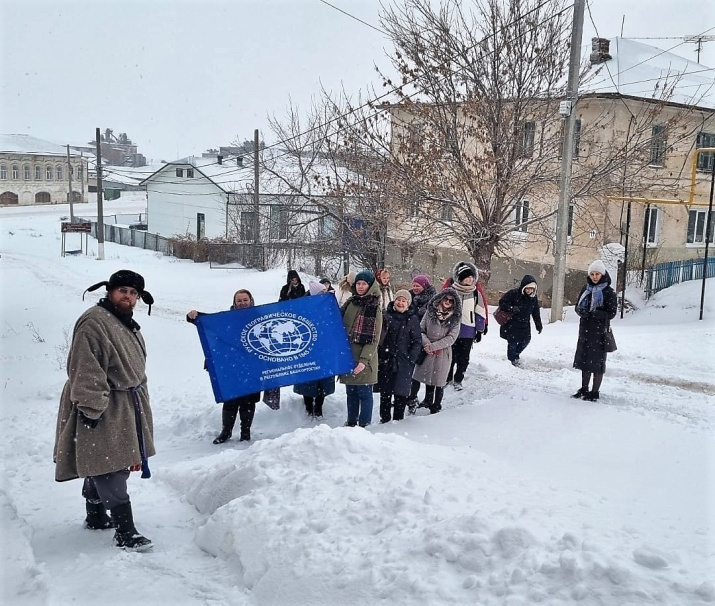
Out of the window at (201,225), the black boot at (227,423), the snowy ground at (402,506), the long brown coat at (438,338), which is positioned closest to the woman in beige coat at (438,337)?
the long brown coat at (438,338)

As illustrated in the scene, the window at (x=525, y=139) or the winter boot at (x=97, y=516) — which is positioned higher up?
the window at (x=525, y=139)

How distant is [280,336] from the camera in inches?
281

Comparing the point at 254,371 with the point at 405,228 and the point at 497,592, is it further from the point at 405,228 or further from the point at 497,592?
the point at 405,228

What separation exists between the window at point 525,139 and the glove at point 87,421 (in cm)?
1239

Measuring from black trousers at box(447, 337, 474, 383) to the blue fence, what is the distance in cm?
1063

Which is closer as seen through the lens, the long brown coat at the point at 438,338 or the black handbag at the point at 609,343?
the black handbag at the point at 609,343

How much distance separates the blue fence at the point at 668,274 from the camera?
17391 mm

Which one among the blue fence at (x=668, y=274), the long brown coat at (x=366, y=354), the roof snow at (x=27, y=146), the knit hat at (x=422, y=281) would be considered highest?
the roof snow at (x=27, y=146)

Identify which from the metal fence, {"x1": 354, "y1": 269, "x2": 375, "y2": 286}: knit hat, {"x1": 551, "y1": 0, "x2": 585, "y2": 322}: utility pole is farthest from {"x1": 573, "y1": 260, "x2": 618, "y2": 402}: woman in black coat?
the metal fence

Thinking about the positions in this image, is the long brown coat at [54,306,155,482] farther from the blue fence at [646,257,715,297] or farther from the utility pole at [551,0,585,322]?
the blue fence at [646,257,715,297]

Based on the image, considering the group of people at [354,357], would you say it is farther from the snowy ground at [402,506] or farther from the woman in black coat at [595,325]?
the snowy ground at [402,506]

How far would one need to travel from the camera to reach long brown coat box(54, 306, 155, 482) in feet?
13.4

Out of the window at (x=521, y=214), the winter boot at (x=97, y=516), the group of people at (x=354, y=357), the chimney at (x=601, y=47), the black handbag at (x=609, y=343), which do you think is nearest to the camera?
the group of people at (x=354, y=357)

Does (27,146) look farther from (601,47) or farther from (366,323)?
(366,323)
